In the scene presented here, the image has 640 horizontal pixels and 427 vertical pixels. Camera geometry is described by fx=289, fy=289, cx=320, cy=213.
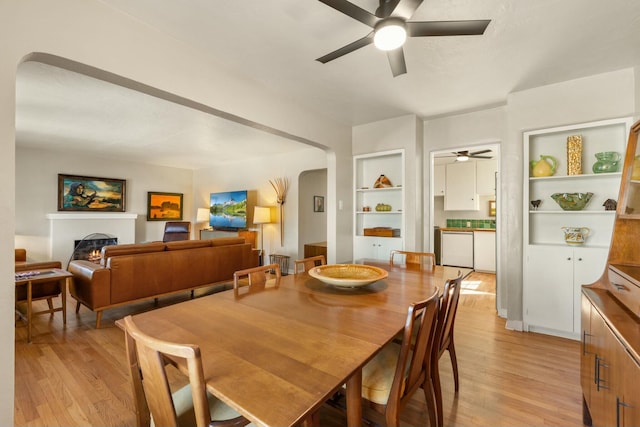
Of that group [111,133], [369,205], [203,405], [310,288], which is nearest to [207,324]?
[203,405]

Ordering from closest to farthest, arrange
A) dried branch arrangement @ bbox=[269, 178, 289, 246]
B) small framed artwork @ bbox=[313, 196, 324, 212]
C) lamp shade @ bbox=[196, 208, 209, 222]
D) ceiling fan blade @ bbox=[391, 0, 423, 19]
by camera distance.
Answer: ceiling fan blade @ bbox=[391, 0, 423, 19] → dried branch arrangement @ bbox=[269, 178, 289, 246] → small framed artwork @ bbox=[313, 196, 324, 212] → lamp shade @ bbox=[196, 208, 209, 222]

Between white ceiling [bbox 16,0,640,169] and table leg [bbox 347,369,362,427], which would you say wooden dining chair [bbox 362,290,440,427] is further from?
white ceiling [bbox 16,0,640,169]

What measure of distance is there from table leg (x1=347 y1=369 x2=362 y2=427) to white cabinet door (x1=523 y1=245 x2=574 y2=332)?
2.77 metres

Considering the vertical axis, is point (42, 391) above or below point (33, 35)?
below

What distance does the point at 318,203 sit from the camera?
6871mm

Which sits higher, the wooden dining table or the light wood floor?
the wooden dining table

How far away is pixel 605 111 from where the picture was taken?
2.66 metres

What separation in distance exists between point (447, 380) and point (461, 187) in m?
4.96

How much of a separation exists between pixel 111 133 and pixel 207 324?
475cm

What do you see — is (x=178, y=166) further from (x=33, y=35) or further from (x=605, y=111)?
(x=605, y=111)

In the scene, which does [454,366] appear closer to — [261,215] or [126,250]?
[126,250]

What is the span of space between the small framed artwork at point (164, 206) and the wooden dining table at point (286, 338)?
665 centimetres

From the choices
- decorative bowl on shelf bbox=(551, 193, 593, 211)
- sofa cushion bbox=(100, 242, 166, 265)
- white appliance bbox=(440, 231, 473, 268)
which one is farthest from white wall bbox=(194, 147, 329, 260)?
decorative bowl on shelf bbox=(551, 193, 593, 211)

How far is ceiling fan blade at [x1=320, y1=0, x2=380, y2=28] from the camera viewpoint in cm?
147
